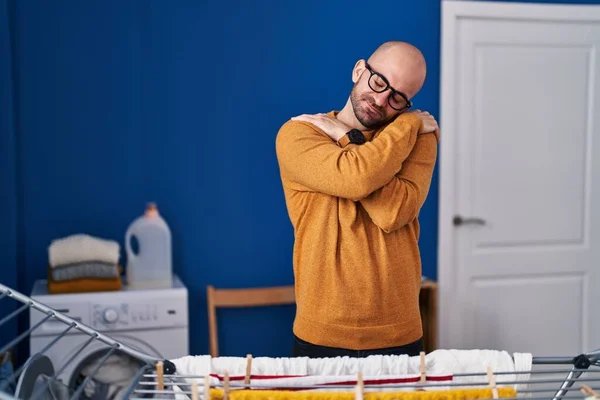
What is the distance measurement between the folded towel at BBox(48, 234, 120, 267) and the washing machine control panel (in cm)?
20

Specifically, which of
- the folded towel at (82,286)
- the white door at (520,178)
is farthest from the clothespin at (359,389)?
the white door at (520,178)

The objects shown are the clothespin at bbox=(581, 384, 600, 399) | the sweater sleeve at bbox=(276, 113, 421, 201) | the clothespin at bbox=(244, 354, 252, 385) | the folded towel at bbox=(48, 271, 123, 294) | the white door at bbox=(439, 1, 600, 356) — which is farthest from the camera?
the white door at bbox=(439, 1, 600, 356)

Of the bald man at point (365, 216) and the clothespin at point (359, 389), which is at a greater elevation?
the bald man at point (365, 216)

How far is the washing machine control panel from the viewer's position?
2.92 m

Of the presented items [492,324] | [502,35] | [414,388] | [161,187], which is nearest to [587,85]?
[502,35]

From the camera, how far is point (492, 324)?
3826 millimetres

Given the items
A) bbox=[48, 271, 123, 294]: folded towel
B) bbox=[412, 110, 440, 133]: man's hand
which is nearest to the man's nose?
bbox=[412, 110, 440, 133]: man's hand

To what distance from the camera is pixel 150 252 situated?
321 cm

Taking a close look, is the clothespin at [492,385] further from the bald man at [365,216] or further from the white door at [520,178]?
the white door at [520,178]

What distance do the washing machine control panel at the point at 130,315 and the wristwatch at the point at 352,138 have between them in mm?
1427

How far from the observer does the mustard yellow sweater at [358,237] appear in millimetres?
1764

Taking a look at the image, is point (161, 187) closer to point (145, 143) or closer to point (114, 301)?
point (145, 143)

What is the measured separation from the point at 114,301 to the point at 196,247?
0.59 m

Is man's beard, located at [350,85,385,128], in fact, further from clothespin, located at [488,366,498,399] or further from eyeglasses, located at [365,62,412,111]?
clothespin, located at [488,366,498,399]
